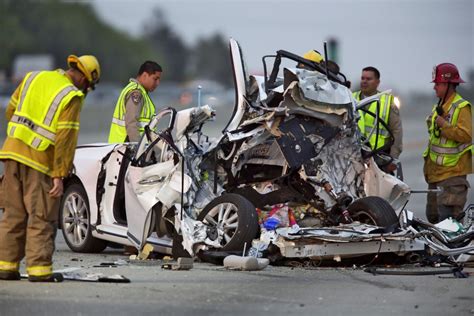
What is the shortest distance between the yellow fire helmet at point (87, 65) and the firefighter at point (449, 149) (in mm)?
4556

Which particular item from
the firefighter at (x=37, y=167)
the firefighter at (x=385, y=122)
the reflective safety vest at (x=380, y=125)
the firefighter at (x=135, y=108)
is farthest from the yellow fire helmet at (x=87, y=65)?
the reflective safety vest at (x=380, y=125)

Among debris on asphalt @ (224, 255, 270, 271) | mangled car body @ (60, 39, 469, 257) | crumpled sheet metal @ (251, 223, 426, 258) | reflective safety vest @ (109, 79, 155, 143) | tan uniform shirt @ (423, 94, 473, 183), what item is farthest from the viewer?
reflective safety vest @ (109, 79, 155, 143)

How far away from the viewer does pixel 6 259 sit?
376 inches

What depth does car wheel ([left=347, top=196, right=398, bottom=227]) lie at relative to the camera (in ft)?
36.8

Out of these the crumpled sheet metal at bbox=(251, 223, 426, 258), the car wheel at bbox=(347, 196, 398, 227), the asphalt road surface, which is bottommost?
the asphalt road surface

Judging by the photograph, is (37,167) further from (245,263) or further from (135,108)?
(135,108)

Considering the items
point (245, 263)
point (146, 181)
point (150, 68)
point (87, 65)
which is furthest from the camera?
point (150, 68)

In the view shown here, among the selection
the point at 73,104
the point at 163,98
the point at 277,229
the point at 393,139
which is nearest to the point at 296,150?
the point at 277,229

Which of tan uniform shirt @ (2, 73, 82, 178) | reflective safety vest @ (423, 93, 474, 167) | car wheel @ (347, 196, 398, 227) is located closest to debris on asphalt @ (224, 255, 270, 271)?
car wheel @ (347, 196, 398, 227)

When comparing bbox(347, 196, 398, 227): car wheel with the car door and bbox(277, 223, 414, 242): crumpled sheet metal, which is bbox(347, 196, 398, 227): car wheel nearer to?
bbox(277, 223, 414, 242): crumpled sheet metal

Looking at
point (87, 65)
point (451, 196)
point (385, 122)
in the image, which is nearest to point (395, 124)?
point (385, 122)

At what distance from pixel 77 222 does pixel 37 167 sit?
3.36 meters

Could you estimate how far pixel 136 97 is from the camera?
43.6ft

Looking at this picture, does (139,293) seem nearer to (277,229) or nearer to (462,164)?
(277,229)
